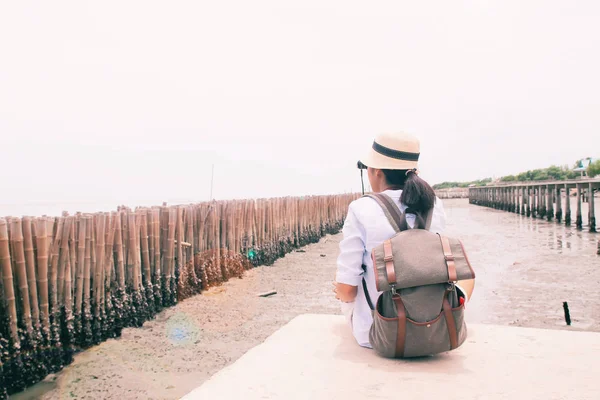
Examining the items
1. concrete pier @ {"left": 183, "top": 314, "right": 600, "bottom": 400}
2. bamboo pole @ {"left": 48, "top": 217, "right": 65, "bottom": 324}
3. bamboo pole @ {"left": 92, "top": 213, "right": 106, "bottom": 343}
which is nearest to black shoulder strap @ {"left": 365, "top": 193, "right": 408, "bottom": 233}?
concrete pier @ {"left": 183, "top": 314, "right": 600, "bottom": 400}

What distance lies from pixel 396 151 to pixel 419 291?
749mm

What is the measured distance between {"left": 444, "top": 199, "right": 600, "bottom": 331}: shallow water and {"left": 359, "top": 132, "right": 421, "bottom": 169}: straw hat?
4565 millimetres

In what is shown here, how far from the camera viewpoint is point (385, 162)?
8.39ft

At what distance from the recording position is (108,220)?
223 inches

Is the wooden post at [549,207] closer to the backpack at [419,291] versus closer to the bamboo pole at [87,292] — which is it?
the bamboo pole at [87,292]

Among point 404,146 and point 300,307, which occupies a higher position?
point 404,146

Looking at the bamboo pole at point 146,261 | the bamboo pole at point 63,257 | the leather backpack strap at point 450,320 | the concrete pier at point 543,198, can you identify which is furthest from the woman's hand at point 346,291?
the concrete pier at point 543,198

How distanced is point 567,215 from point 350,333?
77.1 feet

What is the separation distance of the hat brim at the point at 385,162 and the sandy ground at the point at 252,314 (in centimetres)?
299

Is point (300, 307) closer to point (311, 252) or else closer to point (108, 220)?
point (108, 220)

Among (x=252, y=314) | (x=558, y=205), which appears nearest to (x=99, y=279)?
(x=252, y=314)

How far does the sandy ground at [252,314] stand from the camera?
4.61m

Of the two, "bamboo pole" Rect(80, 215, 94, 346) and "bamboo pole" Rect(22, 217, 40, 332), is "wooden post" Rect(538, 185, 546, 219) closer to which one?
Result: "bamboo pole" Rect(80, 215, 94, 346)

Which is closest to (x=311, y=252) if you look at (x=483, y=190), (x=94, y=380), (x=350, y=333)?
(x=94, y=380)
